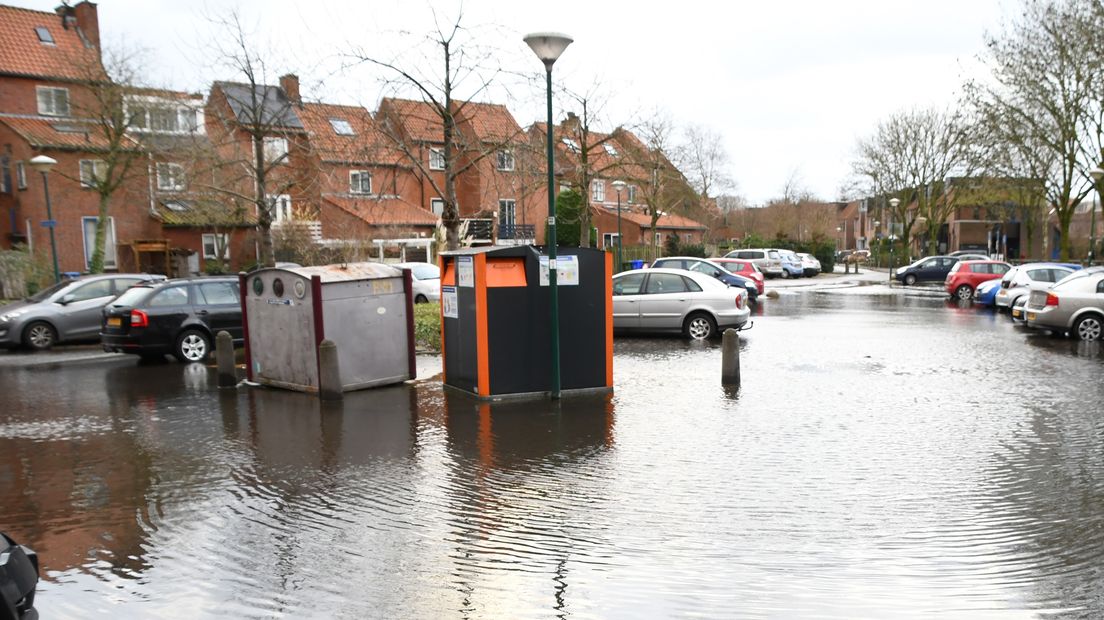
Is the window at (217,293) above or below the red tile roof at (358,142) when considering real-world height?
below

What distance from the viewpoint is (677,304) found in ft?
55.2

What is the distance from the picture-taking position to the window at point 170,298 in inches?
565

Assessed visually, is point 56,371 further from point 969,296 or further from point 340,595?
point 969,296

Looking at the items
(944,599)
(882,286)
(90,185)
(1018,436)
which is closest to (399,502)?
(944,599)

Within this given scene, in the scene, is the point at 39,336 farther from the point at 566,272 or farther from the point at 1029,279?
the point at 1029,279

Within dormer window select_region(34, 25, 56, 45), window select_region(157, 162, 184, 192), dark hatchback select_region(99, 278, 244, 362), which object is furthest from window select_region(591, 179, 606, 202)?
dark hatchback select_region(99, 278, 244, 362)

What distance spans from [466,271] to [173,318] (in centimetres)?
728

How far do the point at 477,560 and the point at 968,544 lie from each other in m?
3.24

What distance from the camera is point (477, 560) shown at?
5.06 metres

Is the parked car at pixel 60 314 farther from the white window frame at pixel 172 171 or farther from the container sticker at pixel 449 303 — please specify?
the white window frame at pixel 172 171

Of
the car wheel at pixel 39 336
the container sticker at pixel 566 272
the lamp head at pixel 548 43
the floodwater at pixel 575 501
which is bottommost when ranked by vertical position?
the floodwater at pixel 575 501

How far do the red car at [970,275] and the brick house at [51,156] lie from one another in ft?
101

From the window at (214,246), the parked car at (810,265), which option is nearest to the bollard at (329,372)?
the window at (214,246)

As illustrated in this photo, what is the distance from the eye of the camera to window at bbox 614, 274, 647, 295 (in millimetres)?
17297
